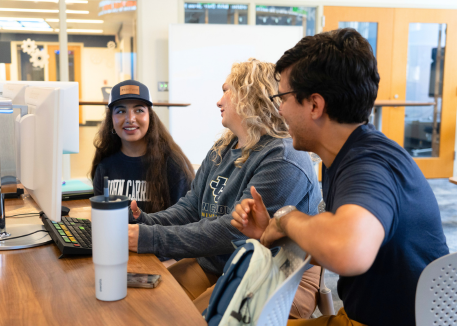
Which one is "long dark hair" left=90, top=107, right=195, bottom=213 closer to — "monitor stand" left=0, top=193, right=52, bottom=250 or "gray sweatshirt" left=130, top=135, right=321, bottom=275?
"gray sweatshirt" left=130, top=135, right=321, bottom=275

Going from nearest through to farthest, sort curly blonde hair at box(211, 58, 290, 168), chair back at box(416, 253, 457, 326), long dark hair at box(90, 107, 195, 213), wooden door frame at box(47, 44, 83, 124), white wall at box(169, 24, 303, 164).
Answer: chair back at box(416, 253, 457, 326) → curly blonde hair at box(211, 58, 290, 168) → long dark hair at box(90, 107, 195, 213) → white wall at box(169, 24, 303, 164) → wooden door frame at box(47, 44, 83, 124)

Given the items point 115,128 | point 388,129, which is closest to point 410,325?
point 115,128

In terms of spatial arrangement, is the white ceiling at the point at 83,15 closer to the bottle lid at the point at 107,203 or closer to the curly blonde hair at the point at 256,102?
the curly blonde hair at the point at 256,102

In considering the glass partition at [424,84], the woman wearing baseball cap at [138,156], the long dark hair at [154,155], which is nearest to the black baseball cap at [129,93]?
the woman wearing baseball cap at [138,156]

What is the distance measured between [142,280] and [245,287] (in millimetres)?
319

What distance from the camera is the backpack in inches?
30.4

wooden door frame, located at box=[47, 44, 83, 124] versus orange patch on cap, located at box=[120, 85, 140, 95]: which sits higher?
wooden door frame, located at box=[47, 44, 83, 124]

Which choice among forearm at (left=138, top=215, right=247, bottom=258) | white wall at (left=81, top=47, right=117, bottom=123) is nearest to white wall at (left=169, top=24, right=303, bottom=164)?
white wall at (left=81, top=47, right=117, bottom=123)

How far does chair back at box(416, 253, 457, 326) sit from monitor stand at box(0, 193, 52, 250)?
103cm

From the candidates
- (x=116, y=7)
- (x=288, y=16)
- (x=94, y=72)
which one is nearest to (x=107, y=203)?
(x=94, y=72)

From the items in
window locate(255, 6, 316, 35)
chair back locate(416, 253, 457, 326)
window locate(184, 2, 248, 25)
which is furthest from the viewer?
window locate(255, 6, 316, 35)

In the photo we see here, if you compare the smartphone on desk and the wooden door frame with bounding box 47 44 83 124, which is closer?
the smartphone on desk

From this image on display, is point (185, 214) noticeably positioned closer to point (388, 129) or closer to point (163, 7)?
point (163, 7)

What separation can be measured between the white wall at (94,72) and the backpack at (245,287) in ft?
14.5
